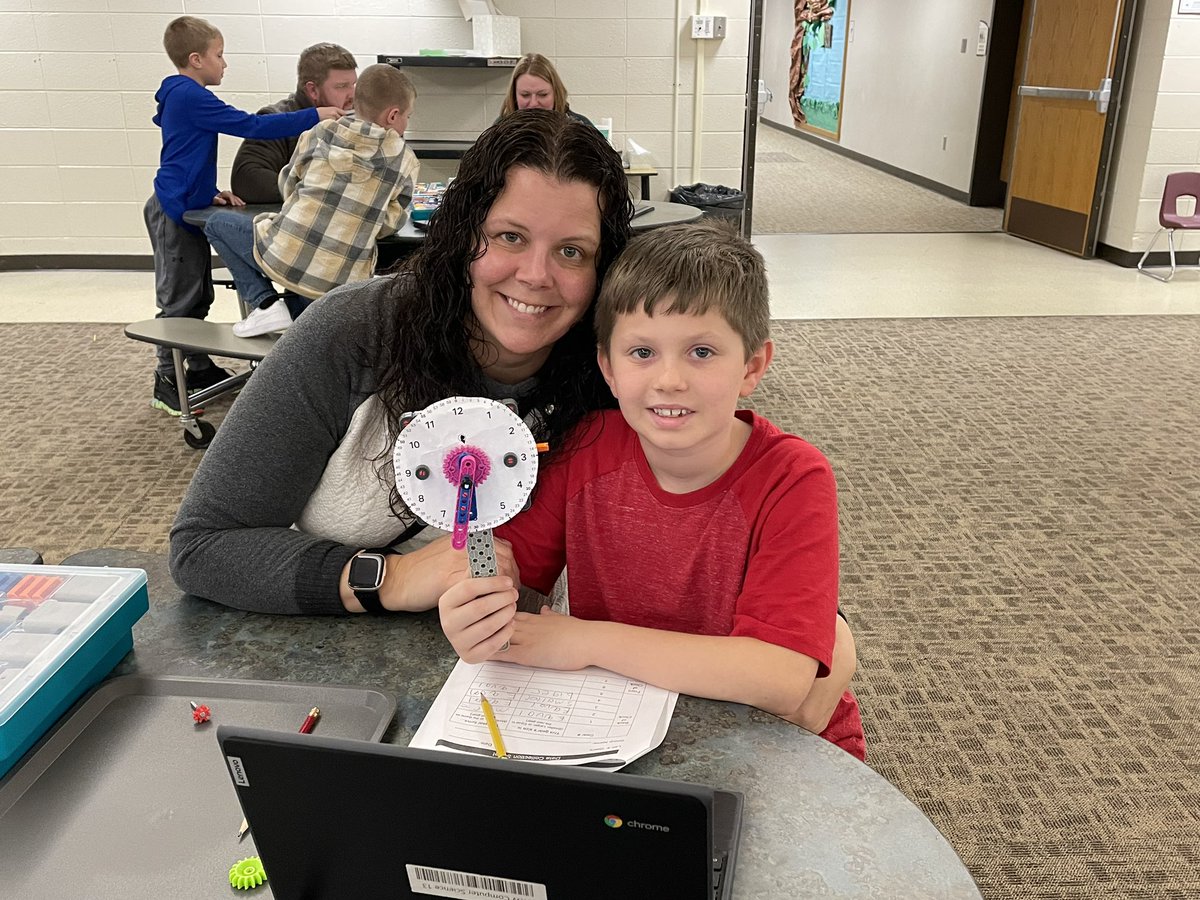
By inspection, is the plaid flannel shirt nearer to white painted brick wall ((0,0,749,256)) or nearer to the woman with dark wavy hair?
the woman with dark wavy hair

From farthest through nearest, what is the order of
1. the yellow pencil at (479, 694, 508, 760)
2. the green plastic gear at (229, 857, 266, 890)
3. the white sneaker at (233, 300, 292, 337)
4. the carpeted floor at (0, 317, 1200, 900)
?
the white sneaker at (233, 300, 292, 337), the carpeted floor at (0, 317, 1200, 900), the yellow pencil at (479, 694, 508, 760), the green plastic gear at (229, 857, 266, 890)

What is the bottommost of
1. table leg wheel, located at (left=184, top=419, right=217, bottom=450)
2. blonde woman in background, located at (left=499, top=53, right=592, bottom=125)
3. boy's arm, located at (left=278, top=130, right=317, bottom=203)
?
table leg wheel, located at (left=184, top=419, right=217, bottom=450)

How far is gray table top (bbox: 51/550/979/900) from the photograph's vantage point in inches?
29.3

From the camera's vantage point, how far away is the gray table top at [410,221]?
3.41 m

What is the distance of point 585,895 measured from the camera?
60 cm

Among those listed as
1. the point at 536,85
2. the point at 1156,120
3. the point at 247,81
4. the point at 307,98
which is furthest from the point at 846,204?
the point at 307,98

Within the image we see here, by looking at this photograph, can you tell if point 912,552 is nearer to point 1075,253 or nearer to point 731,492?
point 731,492

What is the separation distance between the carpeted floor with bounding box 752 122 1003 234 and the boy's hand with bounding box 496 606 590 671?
6.38 m

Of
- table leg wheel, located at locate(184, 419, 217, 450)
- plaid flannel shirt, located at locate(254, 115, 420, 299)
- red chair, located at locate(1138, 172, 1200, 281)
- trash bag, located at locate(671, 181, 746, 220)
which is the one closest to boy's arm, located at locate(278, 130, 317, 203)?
plaid flannel shirt, located at locate(254, 115, 420, 299)

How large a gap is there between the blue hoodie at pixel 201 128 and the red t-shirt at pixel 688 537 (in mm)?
3152

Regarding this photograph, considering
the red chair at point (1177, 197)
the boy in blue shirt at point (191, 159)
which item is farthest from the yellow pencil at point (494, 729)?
the red chair at point (1177, 197)

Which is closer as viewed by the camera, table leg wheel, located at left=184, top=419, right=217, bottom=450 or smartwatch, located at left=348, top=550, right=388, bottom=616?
smartwatch, located at left=348, top=550, right=388, bottom=616

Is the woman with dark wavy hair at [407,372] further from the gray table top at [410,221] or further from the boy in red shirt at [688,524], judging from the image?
the gray table top at [410,221]

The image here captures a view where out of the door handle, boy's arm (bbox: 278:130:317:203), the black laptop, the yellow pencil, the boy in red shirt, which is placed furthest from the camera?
the door handle
